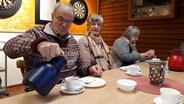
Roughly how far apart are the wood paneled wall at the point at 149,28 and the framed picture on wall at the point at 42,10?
4.82 ft

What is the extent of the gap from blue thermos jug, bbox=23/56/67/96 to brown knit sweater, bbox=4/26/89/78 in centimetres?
21

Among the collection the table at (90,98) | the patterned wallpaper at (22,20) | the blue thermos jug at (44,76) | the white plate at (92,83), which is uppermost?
the patterned wallpaper at (22,20)

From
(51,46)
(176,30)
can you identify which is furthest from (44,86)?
(176,30)

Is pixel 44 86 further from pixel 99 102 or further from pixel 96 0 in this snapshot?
pixel 96 0

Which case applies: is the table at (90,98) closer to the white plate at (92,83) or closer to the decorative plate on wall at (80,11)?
the white plate at (92,83)

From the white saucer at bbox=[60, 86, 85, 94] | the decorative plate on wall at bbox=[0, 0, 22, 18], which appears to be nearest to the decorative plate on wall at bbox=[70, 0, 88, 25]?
the decorative plate on wall at bbox=[0, 0, 22, 18]

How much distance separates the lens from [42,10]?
3.59 m

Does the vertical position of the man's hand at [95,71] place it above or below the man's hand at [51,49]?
below

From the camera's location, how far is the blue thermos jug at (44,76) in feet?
2.62

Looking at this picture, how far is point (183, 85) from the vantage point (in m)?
1.24

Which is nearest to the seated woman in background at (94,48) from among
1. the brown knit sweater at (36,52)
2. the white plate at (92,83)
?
the brown knit sweater at (36,52)

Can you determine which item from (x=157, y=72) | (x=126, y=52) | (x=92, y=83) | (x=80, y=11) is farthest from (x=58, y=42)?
(x=80, y=11)

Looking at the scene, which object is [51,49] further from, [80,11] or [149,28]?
[80,11]

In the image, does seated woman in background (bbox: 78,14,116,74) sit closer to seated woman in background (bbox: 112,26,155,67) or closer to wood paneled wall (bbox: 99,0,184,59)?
seated woman in background (bbox: 112,26,155,67)
